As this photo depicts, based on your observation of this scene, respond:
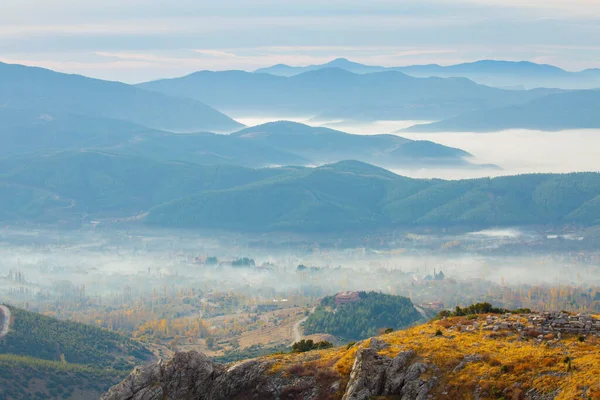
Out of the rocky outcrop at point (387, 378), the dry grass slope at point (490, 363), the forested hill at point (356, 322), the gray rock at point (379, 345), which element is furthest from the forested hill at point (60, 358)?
the rocky outcrop at point (387, 378)

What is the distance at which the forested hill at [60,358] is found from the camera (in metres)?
140

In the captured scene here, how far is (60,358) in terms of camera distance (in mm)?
166250

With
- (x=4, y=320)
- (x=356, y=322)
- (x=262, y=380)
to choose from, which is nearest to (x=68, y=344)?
(x=4, y=320)

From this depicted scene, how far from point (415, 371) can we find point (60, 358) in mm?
115161

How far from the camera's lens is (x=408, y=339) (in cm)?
6806

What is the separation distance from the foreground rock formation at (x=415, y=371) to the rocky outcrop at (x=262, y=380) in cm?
6

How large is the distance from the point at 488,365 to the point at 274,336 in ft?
432

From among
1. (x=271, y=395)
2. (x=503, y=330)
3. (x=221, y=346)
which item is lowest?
(x=221, y=346)

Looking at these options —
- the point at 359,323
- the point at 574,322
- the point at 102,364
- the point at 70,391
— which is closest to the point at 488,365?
the point at 574,322

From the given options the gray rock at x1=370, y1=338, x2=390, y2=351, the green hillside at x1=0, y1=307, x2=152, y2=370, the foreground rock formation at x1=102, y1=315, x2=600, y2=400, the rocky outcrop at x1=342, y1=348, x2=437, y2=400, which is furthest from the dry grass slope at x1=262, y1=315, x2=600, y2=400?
the green hillside at x1=0, y1=307, x2=152, y2=370

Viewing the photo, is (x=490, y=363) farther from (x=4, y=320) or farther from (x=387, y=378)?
(x=4, y=320)

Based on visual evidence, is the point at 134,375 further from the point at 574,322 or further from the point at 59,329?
the point at 59,329

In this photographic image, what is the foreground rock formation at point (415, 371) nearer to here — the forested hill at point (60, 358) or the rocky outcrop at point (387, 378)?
the rocky outcrop at point (387, 378)

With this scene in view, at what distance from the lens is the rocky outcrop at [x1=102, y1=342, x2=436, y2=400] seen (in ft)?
202
